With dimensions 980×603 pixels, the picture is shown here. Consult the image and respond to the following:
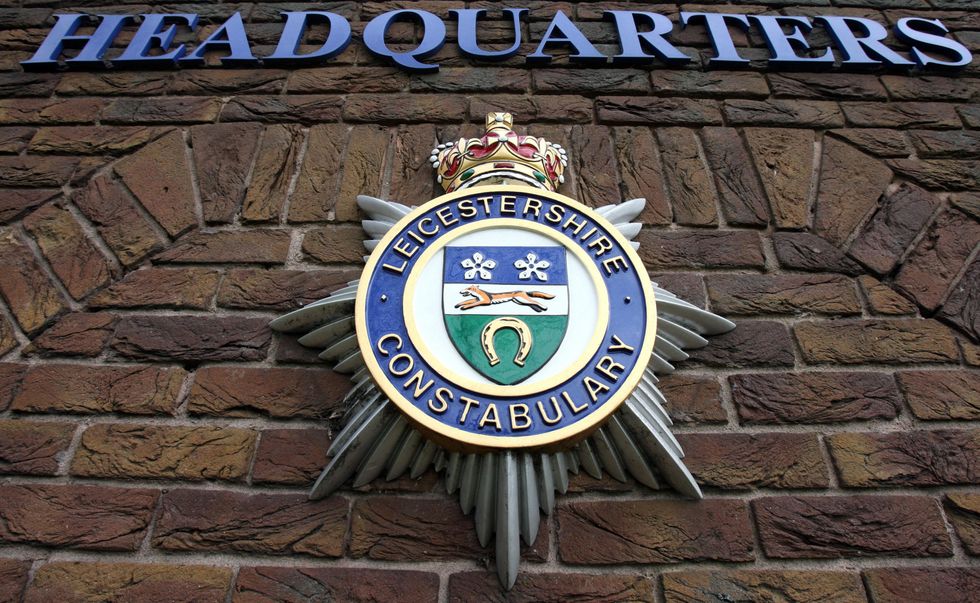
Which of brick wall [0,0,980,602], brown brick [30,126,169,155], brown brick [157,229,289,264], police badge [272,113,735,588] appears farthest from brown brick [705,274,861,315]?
brown brick [30,126,169,155]

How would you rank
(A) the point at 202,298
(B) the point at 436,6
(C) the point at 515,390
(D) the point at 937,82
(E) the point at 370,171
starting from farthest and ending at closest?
1. (B) the point at 436,6
2. (D) the point at 937,82
3. (E) the point at 370,171
4. (A) the point at 202,298
5. (C) the point at 515,390

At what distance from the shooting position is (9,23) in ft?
8.66

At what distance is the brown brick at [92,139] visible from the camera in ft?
7.23

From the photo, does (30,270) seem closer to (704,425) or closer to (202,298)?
(202,298)

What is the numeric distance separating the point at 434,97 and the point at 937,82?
1618mm

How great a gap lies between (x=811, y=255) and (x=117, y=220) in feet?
5.92

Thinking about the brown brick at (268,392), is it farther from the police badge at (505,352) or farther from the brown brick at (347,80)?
the brown brick at (347,80)

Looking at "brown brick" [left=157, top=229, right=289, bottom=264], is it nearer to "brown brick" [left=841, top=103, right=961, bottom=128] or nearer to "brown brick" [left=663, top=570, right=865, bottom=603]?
"brown brick" [left=663, top=570, right=865, bottom=603]

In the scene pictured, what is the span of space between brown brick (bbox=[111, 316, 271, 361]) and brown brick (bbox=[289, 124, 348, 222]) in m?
0.34

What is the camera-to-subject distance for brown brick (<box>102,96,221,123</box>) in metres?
2.26

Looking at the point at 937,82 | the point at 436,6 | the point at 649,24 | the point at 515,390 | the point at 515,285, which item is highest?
the point at 937,82

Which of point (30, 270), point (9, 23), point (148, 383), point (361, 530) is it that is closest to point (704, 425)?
point (361, 530)

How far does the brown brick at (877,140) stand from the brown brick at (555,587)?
1450 mm

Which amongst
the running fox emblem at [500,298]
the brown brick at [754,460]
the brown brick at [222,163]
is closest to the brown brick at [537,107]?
the brown brick at [222,163]
